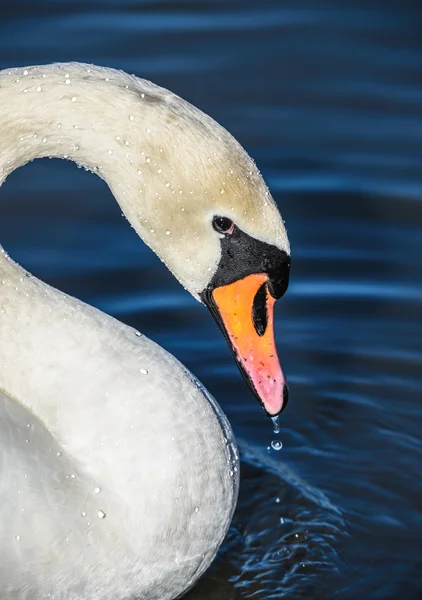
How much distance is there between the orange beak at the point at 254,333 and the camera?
4.28 meters

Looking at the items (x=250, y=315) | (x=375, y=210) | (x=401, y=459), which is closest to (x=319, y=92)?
(x=375, y=210)

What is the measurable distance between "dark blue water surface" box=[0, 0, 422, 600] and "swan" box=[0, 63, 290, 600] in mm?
810

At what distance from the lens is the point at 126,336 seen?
435 centimetres

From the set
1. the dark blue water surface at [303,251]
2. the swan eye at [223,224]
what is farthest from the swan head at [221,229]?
the dark blue water surface at [303,251]

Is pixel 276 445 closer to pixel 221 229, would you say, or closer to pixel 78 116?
pixel 221 229

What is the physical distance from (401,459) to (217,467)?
133cm

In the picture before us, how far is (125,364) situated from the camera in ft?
13.9

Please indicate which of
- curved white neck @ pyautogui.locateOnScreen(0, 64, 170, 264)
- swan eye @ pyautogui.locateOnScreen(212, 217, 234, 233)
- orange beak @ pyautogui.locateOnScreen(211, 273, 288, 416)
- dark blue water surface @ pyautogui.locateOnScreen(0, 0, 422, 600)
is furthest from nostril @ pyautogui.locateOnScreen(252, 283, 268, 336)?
dark blue water surface @ pyautogui.locateOnScreen(0, 0, 422, 600)

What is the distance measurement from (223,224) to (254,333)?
0.47 metres

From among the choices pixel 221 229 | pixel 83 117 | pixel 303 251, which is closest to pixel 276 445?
pixel 303 251

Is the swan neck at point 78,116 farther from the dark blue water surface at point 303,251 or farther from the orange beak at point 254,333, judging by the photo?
the dark blue water surface at point 303,251

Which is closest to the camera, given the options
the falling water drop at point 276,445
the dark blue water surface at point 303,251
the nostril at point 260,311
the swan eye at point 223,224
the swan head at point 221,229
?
the swan head at point 221,229

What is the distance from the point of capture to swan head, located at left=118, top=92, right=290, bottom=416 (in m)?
3.92

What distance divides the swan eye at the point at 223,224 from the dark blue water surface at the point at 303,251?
1.49m
